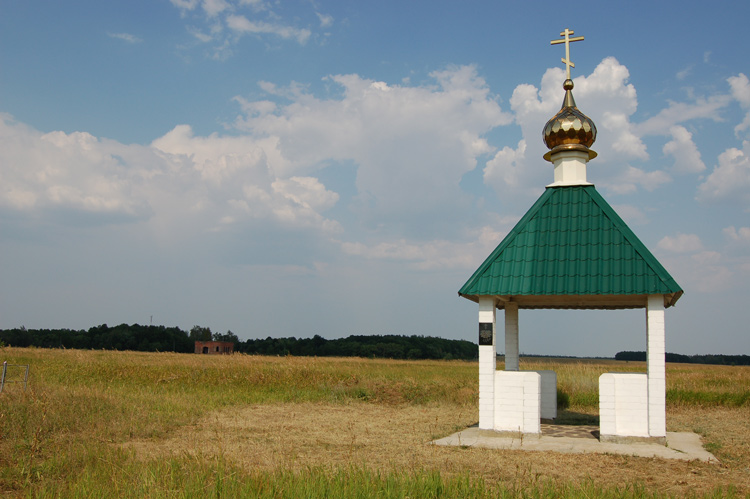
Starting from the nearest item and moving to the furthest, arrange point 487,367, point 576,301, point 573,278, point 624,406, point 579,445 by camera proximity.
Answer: point 579,445
point 624,406
point 573,278
point 487,367
point 576,301

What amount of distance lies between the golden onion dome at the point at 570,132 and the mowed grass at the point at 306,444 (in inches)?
231

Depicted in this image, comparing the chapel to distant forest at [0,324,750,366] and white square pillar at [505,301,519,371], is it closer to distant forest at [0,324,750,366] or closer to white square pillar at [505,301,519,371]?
white square pillar at [505,301,519,371]

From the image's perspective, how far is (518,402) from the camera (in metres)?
10.6

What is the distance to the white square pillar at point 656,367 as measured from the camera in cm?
999

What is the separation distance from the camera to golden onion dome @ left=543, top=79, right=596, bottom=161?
1194 cm

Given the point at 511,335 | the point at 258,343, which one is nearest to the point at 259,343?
the point at 258,343

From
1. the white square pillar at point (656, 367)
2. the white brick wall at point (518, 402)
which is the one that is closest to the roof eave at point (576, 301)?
the white square pillar at point (656, 367)

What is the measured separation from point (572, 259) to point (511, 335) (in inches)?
119

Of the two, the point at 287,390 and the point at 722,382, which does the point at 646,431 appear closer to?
the point at 287,390

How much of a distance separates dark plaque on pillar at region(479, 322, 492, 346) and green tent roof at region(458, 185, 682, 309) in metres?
0.56

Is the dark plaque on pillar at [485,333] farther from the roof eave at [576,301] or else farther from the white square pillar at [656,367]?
the white square pillar at [656,367]

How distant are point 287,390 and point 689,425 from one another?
38.9ft

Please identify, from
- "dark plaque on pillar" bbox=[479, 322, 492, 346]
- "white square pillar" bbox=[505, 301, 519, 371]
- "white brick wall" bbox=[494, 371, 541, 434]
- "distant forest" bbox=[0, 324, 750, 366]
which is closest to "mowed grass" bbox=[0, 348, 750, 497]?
"white brick wall" bbox=[494, 371, 541, 434]

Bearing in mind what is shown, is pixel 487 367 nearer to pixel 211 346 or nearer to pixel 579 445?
pixel 579 445
